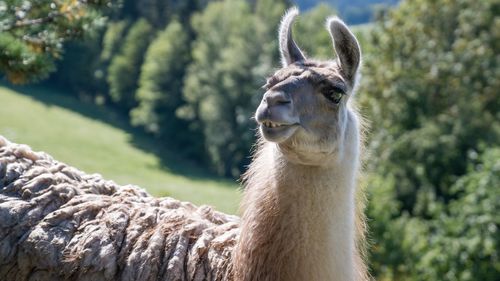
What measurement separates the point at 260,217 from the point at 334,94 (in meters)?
1.03

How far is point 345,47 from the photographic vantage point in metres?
6.02

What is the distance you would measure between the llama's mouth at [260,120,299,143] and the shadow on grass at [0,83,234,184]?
61.0 meters

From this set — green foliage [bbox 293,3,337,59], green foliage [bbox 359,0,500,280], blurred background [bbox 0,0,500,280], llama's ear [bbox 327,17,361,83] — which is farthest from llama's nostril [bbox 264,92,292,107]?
green foliage [bbox 293,3,337,59]

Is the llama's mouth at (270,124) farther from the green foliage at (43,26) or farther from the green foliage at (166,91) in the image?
the green foliage at (166,91)

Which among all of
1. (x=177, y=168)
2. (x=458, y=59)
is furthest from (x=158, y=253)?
(x=177, y=168)

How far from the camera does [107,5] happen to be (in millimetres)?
9172

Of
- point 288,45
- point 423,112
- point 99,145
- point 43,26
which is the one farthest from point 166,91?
point 288,45


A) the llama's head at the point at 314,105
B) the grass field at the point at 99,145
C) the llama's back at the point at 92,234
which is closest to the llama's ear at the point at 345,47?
the llama's head at the point at 314,105

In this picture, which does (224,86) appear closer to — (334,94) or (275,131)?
(334,94)

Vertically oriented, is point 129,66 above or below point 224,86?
above

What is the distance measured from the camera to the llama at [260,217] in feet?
19.0

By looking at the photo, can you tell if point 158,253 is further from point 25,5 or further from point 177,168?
point 177,168

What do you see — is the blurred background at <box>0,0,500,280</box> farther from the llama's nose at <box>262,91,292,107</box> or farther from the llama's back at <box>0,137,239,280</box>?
the llama's nose at <box>262,91,292,107</box>

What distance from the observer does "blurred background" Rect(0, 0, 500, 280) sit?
21062mm
